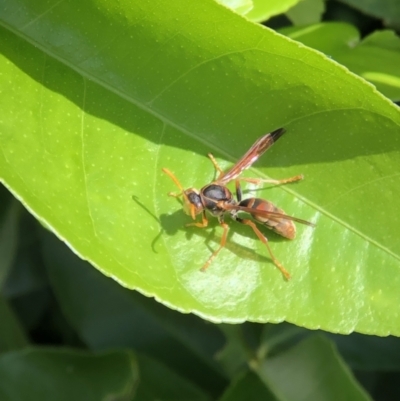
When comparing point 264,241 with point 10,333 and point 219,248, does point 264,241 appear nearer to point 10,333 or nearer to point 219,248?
point 219,248

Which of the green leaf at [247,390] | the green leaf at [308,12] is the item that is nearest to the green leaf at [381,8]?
the green leaf at [308,12]

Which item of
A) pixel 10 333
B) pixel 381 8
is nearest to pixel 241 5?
pixel 381 8

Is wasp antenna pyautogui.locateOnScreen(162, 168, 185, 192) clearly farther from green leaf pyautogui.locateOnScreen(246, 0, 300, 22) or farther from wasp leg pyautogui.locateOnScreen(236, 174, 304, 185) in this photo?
green leaf pyautogui.locateOnScreen(246, 0, 300, 22)

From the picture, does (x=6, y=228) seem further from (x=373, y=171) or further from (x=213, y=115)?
(x=373, y=171)

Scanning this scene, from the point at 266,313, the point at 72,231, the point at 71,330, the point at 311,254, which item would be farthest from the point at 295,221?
the point at 71,330

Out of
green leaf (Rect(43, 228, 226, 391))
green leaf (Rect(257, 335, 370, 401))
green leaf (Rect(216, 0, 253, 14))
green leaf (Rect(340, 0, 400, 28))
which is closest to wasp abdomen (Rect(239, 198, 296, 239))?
green leaf (Rect(216, 0, 253, 14))
